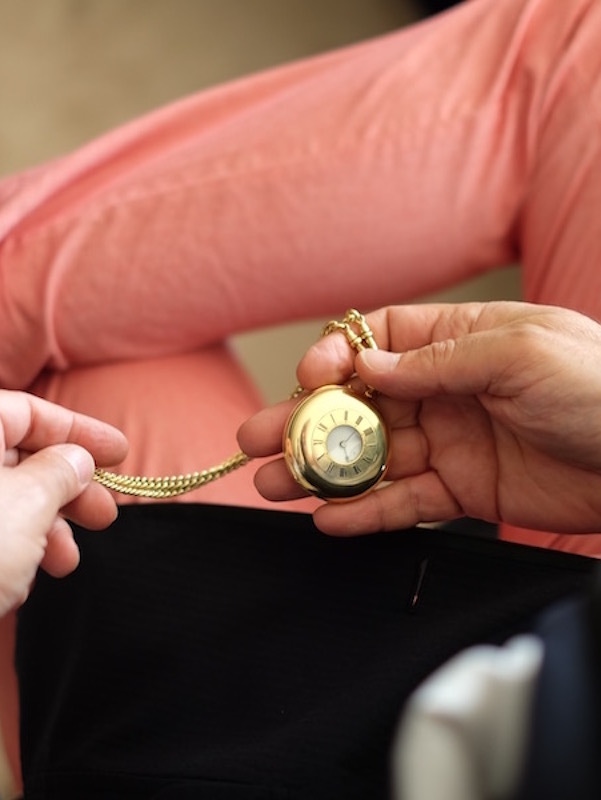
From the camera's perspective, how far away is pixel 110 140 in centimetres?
76

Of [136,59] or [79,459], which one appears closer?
[79,459]

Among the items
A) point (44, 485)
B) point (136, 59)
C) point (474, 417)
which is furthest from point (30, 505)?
point (136, 59)

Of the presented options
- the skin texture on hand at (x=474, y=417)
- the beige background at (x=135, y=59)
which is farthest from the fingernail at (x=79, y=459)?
the beige background at (x=135, y=59)

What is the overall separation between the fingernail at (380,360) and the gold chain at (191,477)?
0.02 metres

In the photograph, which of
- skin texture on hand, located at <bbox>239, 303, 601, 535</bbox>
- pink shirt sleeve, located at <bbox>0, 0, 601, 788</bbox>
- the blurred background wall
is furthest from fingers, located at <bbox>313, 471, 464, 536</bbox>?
the blurred background wall

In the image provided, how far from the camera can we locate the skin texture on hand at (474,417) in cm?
53

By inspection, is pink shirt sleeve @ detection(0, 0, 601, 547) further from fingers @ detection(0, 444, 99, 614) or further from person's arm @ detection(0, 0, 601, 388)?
fingers @ detection(0, 444, 99, 614)

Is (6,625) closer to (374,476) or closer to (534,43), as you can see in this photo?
(374,476)

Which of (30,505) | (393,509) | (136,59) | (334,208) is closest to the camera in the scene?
(30,505)

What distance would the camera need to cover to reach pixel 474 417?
60 centimetres

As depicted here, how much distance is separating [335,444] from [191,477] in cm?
11

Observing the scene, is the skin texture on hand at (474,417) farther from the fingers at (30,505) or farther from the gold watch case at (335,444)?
the fingers at (30,505)

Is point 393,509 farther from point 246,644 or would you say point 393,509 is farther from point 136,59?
point 136,59

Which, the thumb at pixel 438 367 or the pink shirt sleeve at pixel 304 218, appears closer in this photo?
the thumb at pixel 438 367
